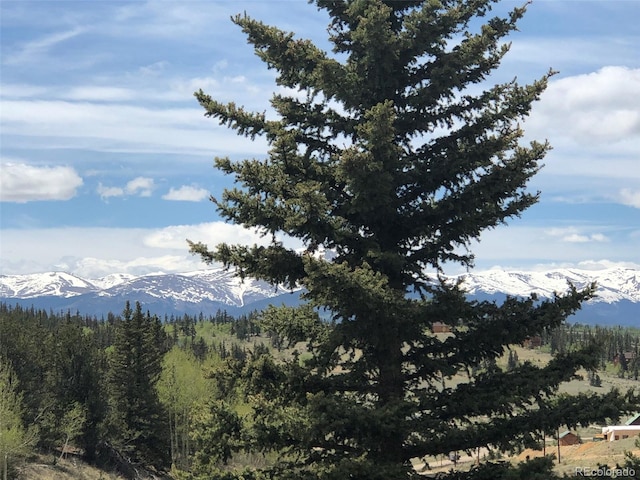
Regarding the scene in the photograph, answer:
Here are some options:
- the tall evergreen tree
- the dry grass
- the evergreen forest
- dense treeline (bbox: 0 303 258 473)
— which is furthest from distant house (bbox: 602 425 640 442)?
the evergreen forest

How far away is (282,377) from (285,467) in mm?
1844

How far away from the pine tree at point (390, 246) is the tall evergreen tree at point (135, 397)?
6093 cm

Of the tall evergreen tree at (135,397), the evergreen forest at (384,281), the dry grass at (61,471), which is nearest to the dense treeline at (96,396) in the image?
the tall evergreen tree at (135,397)

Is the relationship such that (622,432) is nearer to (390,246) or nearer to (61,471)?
(61,471)

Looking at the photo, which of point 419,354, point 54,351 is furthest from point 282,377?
point 54,351

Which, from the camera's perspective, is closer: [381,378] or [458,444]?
[458,444]

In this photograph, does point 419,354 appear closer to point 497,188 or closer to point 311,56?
point 497,188

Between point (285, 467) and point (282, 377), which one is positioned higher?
point (282, 377)

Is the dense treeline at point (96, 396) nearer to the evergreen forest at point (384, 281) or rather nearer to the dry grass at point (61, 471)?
the dry grass at point (61, 471)

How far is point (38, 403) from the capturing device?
239 ft

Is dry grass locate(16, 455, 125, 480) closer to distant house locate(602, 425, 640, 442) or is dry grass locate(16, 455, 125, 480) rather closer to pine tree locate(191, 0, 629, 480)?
pine tree locate(191, 0, 629, 480)

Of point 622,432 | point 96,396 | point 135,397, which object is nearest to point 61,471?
point 135,397

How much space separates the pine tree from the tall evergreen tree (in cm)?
6093

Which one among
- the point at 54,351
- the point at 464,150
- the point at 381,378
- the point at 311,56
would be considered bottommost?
the point at 54,351
